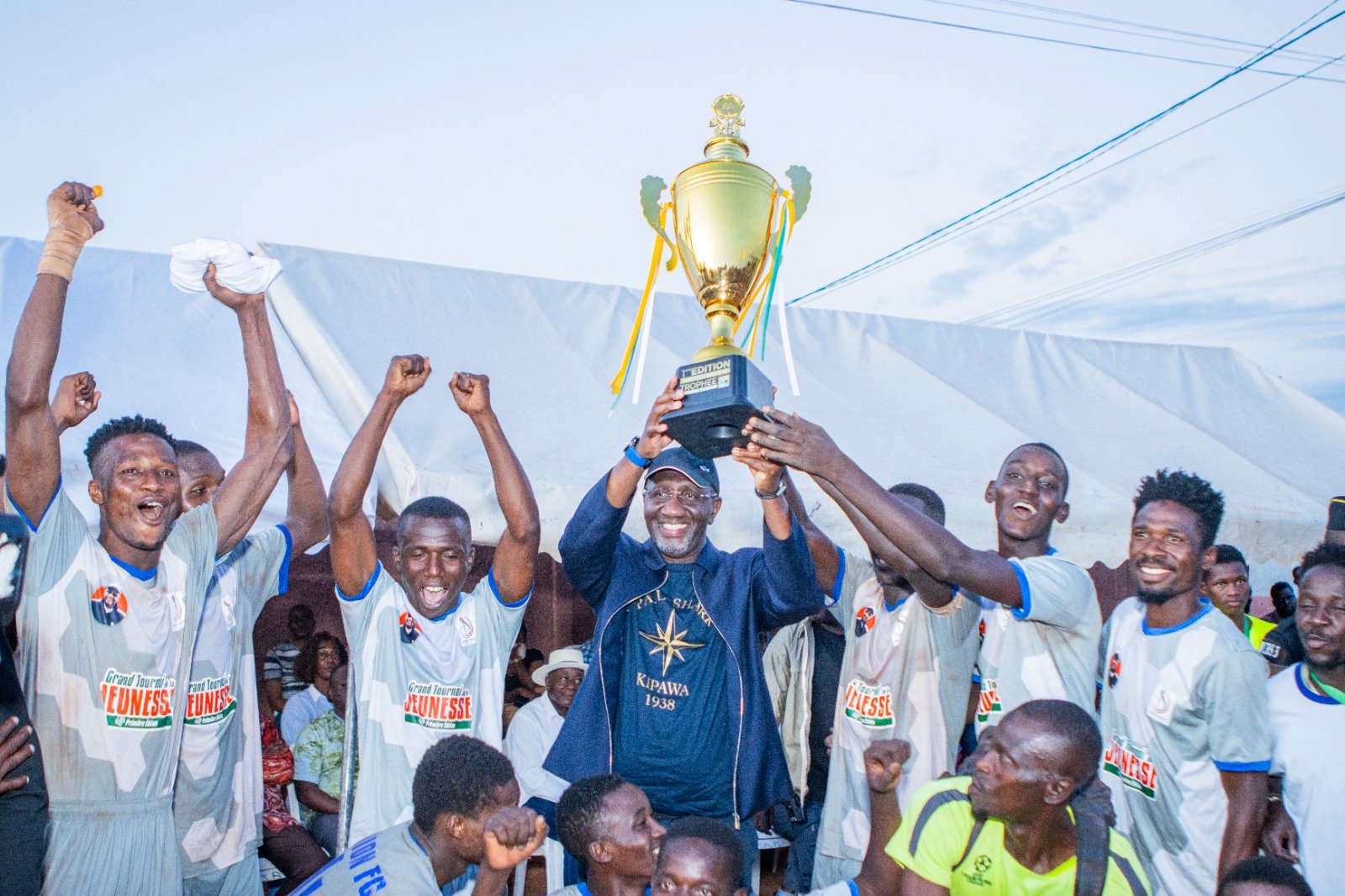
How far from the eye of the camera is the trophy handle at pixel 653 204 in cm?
379

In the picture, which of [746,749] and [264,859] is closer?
[746,749]

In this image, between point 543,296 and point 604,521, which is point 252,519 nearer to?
point 604,521

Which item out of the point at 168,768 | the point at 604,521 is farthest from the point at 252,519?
the point at 604,521

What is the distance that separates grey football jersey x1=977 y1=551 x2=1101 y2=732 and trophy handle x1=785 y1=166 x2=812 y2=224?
1.42 m

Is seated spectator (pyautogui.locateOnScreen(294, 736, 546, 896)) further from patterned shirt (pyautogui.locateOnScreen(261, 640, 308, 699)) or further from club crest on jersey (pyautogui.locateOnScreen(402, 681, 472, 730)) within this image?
patterned shirt (pyautogui.locateOnScreen(261, 640, 308, 699))

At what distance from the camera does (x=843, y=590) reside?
4.35 metres

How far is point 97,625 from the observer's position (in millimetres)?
3115

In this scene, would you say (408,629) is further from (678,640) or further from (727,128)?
(727,128)

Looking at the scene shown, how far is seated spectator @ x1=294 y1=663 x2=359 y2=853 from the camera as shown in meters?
5.17

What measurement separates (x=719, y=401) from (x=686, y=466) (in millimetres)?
670

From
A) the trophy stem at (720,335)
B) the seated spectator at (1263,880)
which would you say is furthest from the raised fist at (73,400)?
the seated spectator at (1263,880)

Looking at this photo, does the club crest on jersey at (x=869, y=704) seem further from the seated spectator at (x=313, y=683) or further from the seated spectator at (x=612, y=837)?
the seated spectator at (x=313, y=683)

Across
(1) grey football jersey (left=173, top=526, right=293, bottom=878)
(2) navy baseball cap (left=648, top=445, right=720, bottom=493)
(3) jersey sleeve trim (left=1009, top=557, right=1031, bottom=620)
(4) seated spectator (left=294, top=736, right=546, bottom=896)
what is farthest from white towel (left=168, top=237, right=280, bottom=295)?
(3) jersey sleeve trim (left=1009, top=557, right=1031, bottom=620)

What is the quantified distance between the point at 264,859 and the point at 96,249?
3860mm
